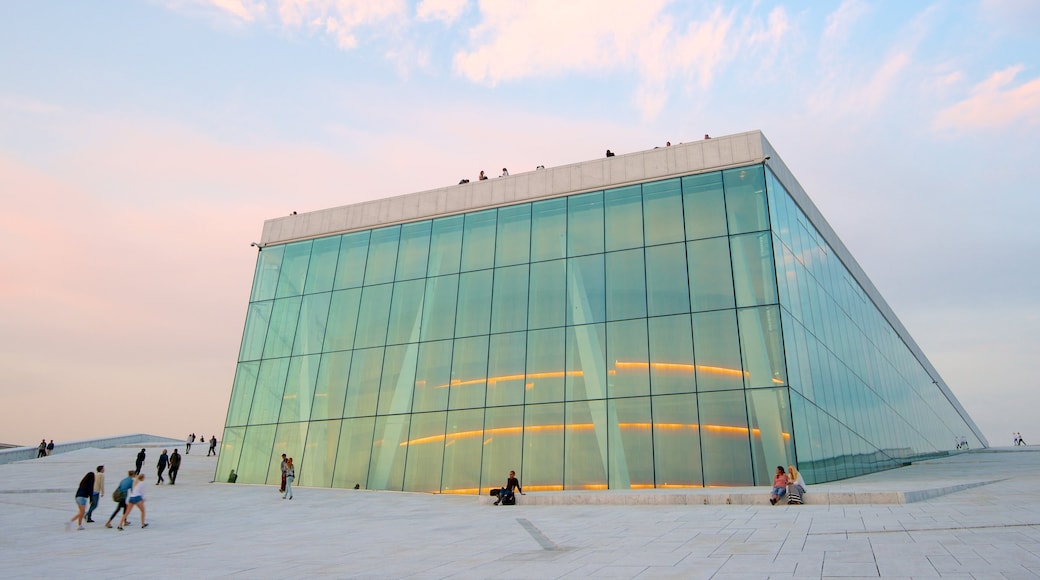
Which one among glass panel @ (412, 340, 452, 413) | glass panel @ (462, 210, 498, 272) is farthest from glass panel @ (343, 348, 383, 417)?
glass panel @ (462, 210, 498, 272)

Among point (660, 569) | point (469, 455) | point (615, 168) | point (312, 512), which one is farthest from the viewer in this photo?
point (615, 168)

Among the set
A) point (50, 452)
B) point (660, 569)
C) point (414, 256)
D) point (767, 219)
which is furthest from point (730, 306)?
point (50, 452)

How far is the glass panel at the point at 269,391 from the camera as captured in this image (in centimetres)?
3123

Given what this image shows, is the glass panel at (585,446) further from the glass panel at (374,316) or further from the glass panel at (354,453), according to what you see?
the glass panel at (374,316)

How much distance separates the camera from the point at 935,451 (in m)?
56.9

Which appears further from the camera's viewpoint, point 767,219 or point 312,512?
point 767,219

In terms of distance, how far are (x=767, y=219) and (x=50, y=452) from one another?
43264mm

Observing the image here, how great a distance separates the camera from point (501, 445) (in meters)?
26.1

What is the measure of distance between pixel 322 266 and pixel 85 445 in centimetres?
2761

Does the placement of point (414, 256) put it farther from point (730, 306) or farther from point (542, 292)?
point (730, 306)

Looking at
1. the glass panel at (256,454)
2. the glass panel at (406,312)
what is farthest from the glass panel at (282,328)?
the glass panel at (406,312)

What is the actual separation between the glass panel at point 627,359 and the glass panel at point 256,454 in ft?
51.3

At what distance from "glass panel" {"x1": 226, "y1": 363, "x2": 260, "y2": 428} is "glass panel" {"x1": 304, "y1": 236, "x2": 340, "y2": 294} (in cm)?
454

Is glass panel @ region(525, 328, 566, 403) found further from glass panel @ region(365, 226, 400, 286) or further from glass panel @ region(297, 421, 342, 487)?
glass panel @ region(297, 421, 342, 487)
